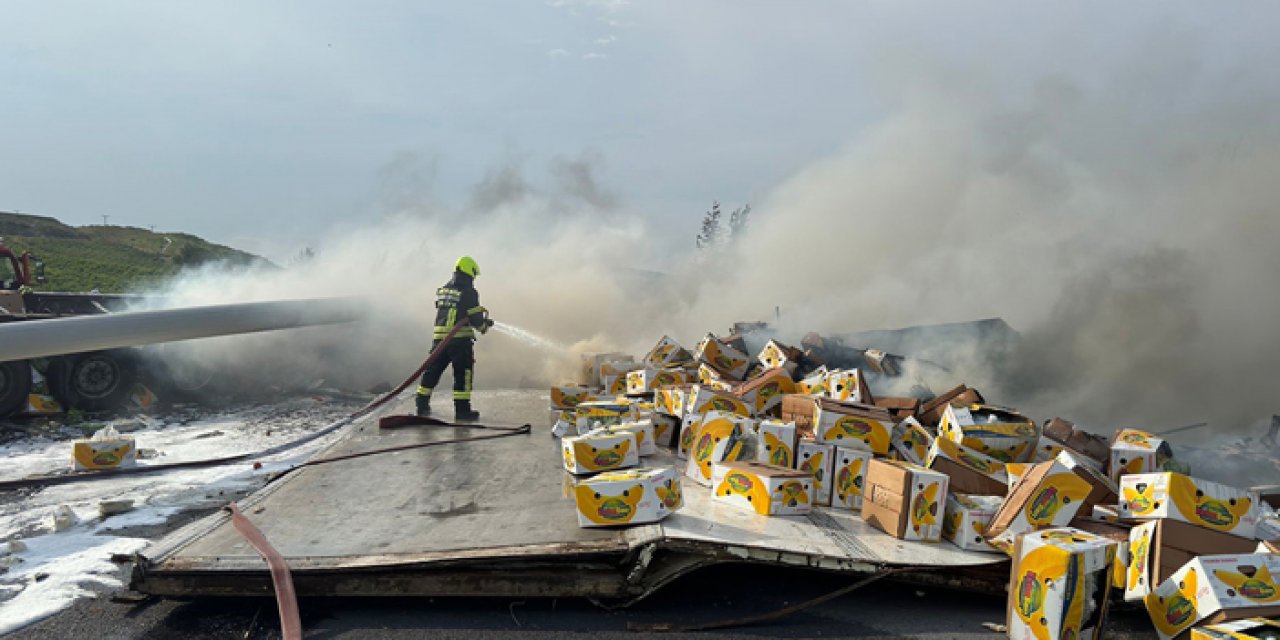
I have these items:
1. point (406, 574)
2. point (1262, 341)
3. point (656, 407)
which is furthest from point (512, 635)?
point (1262, 341)

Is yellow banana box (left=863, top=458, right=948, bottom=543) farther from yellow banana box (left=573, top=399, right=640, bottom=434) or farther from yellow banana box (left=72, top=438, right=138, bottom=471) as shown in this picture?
yellow banana box (left=72, top=438, right=138, bottom=471)

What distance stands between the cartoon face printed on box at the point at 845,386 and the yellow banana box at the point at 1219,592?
290 cm

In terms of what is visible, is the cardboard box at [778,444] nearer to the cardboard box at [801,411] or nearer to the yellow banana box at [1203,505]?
the cardboard box at [801,411]

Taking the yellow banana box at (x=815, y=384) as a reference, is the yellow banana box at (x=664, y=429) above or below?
below

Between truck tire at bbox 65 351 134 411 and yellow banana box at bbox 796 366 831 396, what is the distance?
9717 millimetres

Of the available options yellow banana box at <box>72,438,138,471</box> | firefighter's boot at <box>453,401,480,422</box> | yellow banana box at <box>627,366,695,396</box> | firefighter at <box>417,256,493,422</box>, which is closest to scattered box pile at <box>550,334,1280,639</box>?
yellow banana box at <box>627,366,695,396</box>

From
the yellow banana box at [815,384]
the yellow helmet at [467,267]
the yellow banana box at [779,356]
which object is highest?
the yellow helmet at [467,267]

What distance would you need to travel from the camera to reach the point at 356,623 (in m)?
3.52

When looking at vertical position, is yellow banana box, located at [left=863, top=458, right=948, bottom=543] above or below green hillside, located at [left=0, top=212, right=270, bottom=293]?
below

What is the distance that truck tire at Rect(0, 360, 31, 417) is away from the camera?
9.08 metres

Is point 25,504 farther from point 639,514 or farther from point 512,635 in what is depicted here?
point 639,514

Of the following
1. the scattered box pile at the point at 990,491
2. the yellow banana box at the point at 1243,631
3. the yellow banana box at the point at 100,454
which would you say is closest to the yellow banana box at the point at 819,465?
the scattered box pile at the point at 990,491

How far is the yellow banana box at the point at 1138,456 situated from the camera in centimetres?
457

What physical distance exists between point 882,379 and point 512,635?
5306 mm
